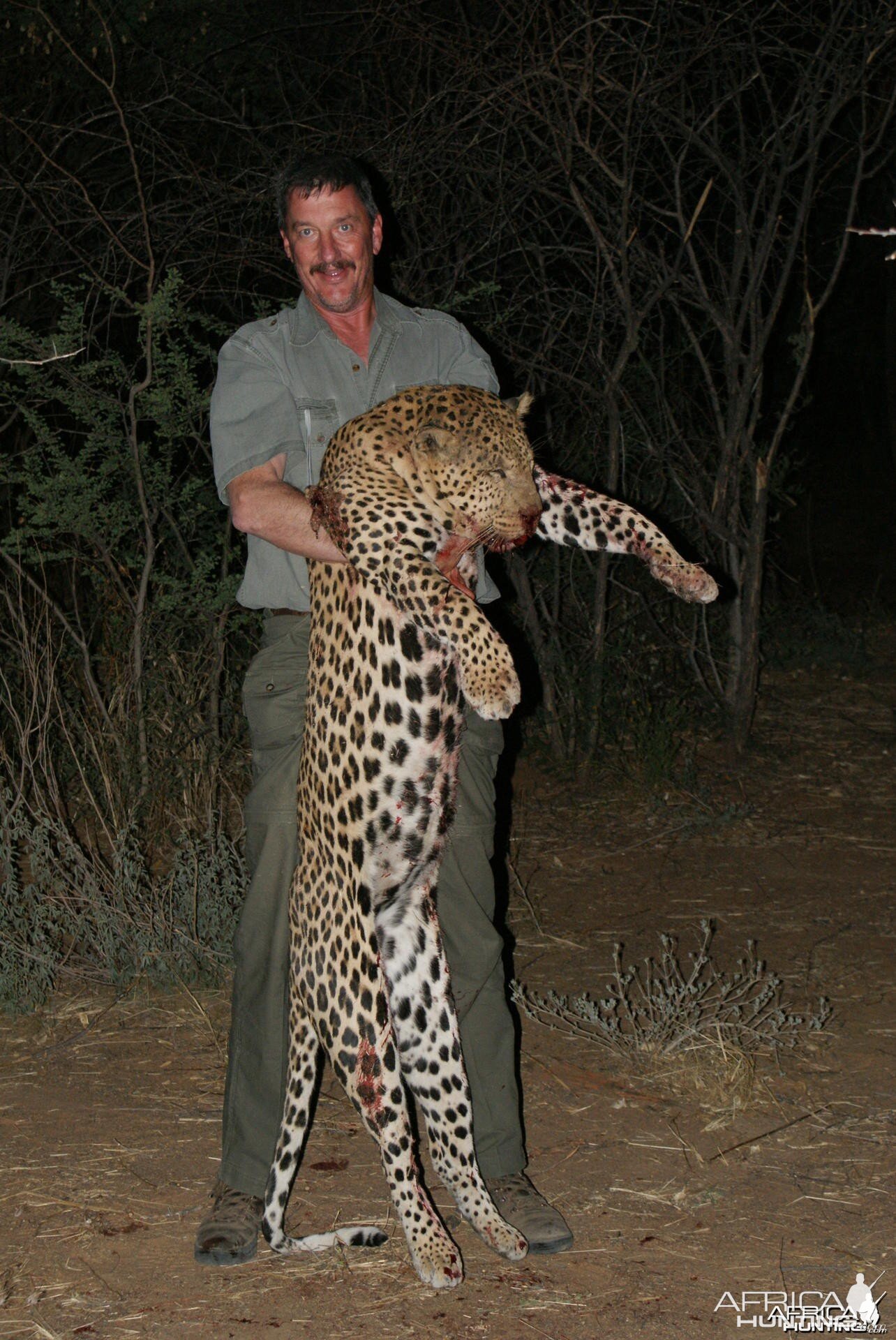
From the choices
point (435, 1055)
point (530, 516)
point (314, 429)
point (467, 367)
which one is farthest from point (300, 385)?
point (435, 1055)

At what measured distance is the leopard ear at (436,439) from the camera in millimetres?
2682

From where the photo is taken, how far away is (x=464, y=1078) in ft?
9.61

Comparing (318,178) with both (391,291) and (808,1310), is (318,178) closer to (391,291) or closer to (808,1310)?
(808,1310)

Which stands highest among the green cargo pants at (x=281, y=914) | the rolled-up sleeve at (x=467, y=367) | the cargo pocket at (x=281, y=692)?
the rolled-up sleeve at (x=467, y=367)

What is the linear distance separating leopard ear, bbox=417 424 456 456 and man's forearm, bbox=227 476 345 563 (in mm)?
255

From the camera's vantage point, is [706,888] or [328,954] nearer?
[328,954]

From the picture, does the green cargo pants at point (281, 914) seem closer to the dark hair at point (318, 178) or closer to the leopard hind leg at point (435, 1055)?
the leopard hind leg at point (435, 1055)

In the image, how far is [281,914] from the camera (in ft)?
9.98

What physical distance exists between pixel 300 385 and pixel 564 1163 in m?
1.95

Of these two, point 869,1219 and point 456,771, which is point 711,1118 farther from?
point 456,771

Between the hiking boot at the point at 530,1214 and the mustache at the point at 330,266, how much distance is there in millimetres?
2019

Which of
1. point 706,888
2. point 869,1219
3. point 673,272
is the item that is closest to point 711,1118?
point 869,1219

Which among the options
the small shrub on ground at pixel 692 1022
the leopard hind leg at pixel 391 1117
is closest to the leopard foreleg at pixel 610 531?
the leopard hind leg at pixel 391 1117

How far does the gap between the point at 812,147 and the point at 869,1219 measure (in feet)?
16.2
